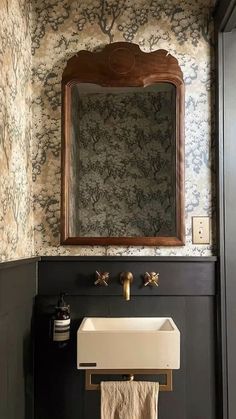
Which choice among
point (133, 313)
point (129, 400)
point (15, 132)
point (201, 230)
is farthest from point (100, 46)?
point (129, 400)

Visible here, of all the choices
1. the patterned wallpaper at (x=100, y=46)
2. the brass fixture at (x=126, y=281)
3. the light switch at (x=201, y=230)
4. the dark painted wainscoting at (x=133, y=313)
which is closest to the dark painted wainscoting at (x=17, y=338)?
the dark painted wainscoting at (x=133, y=313)

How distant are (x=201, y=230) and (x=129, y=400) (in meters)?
0.75

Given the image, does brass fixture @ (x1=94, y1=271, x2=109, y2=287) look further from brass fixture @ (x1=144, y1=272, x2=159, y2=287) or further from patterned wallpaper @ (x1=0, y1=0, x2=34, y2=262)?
patterned wallpaper @ (x1=0, y1=0, x2=34, y2=262)

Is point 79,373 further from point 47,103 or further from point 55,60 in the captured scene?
point 55,60

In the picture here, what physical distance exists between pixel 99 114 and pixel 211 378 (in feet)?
4.14

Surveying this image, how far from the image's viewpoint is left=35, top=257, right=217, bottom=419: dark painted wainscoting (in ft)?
5.86

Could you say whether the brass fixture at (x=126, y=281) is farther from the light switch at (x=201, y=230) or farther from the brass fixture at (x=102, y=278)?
the light switch at (x=201, y=230)

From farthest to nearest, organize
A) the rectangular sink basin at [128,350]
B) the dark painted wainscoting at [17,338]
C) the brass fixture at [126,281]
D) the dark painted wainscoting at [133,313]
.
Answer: the dark painted wainscoting at [133,313] → the brass fixture at [126,281] → the rectangular sink basin at [128,350] → the dark painted wainscoting at [17,338]

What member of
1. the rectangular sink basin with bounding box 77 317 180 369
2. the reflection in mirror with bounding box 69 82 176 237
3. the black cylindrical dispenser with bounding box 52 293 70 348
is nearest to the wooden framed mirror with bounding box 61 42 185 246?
the reflection in mirror with bounding box 69 82 176 237

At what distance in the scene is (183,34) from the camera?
1.87 m

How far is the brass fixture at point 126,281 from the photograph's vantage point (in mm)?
1682

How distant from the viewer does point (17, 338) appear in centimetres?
156

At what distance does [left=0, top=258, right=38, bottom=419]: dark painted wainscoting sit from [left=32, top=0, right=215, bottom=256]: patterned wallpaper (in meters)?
0.23

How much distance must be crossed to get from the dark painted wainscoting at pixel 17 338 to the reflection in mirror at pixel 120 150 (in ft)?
1.24
